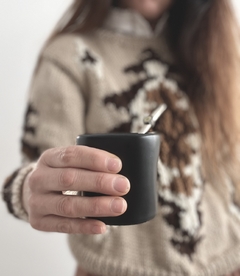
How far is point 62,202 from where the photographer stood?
234 mm

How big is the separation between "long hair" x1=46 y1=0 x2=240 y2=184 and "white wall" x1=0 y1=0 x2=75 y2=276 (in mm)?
116

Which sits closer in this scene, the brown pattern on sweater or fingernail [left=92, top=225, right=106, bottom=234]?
fingernail [left=92, top=225, right=106, bottom=234]

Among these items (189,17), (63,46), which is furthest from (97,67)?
(189,17)

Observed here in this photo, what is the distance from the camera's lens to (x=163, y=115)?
16.8 inches

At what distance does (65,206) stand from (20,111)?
47 centimetres

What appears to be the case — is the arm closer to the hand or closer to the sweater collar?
the hand

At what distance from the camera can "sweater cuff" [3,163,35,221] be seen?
12.3 inches

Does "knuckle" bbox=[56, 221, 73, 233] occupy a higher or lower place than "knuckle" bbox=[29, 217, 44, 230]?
higher

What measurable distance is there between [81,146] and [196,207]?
0.29 metres

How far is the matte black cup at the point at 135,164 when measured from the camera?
0.68ft

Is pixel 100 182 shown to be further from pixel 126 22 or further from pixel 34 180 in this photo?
pixel 126 22

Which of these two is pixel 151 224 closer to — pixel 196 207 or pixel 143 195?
pixel 196 207

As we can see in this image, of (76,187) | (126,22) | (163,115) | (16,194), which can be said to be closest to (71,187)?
(76,187)

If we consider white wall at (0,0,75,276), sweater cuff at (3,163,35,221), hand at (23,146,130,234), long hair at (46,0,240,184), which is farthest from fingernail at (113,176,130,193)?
white wall at (0,0,75,276)
